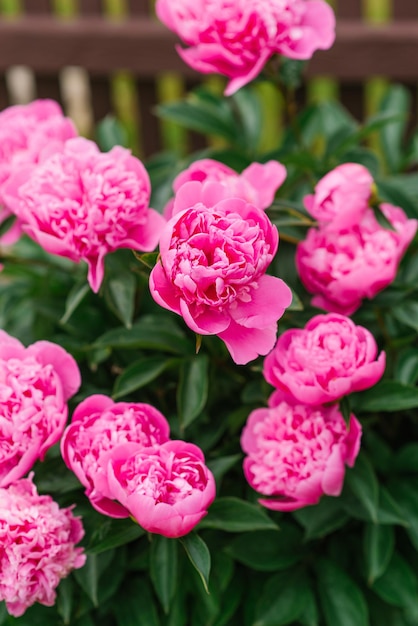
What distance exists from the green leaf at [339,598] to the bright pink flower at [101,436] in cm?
35

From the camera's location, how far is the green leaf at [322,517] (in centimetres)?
107

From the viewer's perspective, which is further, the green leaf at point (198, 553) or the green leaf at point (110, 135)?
the green leaf at point (110, 135)

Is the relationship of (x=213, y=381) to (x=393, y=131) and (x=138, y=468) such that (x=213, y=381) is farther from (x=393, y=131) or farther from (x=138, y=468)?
(x=393, y=131)

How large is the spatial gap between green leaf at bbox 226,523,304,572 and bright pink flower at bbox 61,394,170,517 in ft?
0.81

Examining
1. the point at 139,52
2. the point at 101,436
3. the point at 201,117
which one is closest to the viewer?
the point at 101,436

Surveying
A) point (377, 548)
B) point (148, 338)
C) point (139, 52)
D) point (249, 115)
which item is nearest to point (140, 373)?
point (148, 338)

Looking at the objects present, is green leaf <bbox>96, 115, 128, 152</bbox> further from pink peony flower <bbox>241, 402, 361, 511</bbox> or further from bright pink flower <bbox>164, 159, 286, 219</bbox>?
pink peony flower <bbox>241, 402, 361, 511</bbox>

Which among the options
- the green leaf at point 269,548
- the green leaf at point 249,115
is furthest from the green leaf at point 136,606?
the green leaf at point 249,115

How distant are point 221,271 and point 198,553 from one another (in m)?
0.29

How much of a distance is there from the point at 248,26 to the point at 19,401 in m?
0.48

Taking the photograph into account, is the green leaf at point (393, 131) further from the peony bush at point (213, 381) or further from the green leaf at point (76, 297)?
the green leaf at point (76, 297)

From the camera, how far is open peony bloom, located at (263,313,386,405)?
2.94ft

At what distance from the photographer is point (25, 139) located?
3.75 feet

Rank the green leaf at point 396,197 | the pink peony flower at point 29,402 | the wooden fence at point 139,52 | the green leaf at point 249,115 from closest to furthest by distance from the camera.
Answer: the pink peony flower at point 29,402 → the green leaf at point 396,197 → the green leaf at point 249,115 → the wooden fence at point 139,52
